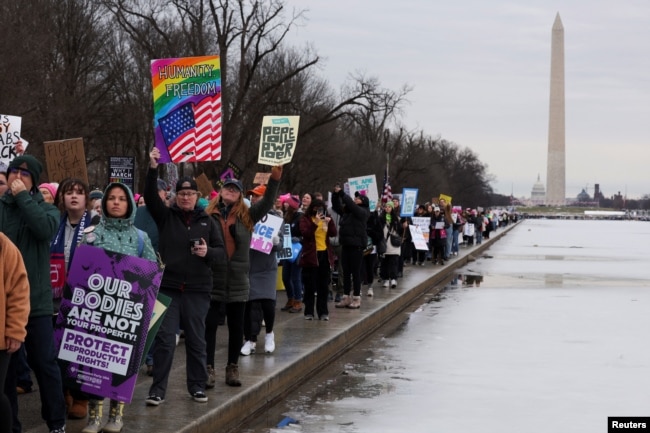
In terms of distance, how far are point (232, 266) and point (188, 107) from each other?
113 inches

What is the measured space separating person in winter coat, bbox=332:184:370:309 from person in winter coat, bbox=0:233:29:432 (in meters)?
10.1

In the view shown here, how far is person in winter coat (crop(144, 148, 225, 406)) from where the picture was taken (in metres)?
8.81

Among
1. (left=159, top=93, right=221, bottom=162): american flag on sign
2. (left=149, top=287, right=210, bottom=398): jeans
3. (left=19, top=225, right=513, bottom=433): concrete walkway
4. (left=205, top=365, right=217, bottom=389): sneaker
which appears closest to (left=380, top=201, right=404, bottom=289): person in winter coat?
(left=19, top=225, right=513, bottom=433): concrete walkway

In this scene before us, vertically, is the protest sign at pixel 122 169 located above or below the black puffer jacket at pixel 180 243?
above

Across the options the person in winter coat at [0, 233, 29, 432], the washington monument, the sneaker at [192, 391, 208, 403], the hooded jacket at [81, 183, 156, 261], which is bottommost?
the sneaker at [192, 391, 208, 403]

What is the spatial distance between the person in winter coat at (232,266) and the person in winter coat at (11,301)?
3.45 metres

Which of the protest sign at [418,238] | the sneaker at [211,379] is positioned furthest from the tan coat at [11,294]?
the protest sign at [418,238]

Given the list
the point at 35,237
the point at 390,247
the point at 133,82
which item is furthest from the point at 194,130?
the point at 133,82

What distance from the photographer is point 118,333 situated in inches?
311

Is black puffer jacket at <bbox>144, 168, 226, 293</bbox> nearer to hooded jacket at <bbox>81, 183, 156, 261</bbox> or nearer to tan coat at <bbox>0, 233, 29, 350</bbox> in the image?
hooded jacket at <bbox>81, 183, 156, 261</bbox>

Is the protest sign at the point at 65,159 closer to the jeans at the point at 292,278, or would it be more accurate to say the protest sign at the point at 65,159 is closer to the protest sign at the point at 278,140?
the protest sign at the point at 278,140

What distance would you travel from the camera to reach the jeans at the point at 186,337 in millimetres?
8797

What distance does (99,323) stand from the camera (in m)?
7.87

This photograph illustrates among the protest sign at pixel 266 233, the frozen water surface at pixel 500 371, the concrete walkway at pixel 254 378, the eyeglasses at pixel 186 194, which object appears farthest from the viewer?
the protest sign at pixel 266 233
